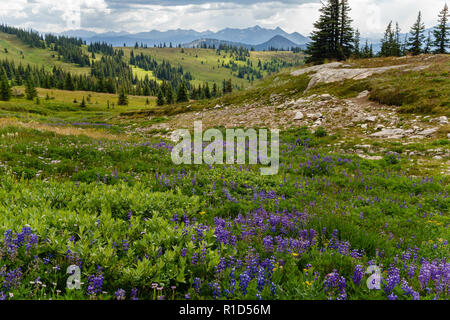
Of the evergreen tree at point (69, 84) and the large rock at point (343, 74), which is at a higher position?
the evergreen tree at point (69, 84)

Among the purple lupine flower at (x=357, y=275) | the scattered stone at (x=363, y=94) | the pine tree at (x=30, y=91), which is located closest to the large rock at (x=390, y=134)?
the scattered stone at (x=363, y=94)

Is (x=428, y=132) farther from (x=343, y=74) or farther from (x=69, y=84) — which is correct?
(x=69, y=84)

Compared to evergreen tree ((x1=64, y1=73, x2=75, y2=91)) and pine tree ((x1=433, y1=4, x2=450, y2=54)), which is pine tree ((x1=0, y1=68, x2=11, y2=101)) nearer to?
evergreen tree ((x1=64, y1=73, x2=75, y2=91))

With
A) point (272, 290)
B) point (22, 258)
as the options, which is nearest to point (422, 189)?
point (272, 290)

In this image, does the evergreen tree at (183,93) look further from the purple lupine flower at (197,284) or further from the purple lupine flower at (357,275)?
the purple lupine flower at (357,275)

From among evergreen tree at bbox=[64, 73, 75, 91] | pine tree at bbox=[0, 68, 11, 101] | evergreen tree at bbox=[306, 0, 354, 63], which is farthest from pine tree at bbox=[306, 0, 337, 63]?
evergreen tree at bbox=[64, 73, 75, 91]

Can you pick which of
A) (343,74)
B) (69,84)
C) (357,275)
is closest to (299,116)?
(343,74)

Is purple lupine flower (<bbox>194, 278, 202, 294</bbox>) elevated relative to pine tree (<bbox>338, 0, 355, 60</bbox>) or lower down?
lower down

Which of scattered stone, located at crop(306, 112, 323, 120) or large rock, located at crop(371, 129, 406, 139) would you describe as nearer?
large rock, located at crop(371, 129, 406, 139)

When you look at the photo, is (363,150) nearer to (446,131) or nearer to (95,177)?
(446,131)

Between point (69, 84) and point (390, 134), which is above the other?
point (69, 84)

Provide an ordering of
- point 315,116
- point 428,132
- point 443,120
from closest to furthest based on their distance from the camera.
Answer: point 428,132
point 443,120
point 315,116
